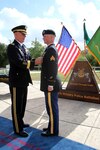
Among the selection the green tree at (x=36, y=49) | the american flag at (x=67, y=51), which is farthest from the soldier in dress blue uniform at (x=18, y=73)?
→ the green tree at (x=36, y=49)

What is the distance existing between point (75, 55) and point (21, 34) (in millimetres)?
3237

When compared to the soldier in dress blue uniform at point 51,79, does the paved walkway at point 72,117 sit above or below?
below

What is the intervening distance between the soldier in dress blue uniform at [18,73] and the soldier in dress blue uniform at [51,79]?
1.13ft

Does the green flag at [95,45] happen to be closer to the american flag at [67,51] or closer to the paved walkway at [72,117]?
the american flag at [67,51]

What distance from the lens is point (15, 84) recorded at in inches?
157

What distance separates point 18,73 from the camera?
4.01m

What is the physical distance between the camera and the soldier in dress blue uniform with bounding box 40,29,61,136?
12.5 feet

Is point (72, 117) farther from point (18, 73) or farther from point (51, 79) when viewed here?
point (18, 73)

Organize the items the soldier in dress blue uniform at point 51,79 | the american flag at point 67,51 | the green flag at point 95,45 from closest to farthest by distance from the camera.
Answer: the soldier in dress blue uniform at point 51,79 < the green flag at point 95,45 < the american flag at point 67,51

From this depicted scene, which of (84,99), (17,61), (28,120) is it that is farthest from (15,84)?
(84,99)

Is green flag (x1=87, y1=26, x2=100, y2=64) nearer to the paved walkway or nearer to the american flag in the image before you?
the american flag

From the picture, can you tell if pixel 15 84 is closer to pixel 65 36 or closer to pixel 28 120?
pixel 28 120

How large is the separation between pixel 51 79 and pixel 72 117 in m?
1.65

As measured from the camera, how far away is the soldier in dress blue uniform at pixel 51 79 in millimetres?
3824
